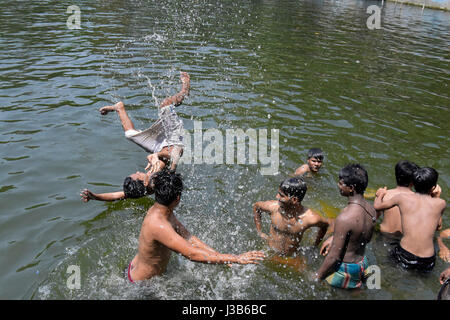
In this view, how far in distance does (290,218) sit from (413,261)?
1.62m

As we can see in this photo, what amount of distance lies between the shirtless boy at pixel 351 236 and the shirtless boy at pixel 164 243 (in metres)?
0.95

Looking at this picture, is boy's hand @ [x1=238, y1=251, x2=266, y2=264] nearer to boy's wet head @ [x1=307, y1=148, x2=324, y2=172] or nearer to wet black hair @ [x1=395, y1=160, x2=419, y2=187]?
wet black hair @ [x1=395, y1=160, x2=419, y2=187]

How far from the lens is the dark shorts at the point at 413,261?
14.4 ft

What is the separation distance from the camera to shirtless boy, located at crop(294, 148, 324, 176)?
6.12 metres

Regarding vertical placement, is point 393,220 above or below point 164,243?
below

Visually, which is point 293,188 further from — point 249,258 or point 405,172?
point 405,172

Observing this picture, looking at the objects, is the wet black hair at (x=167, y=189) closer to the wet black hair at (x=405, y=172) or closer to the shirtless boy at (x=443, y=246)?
the wet black hair at (x=405, y=172)

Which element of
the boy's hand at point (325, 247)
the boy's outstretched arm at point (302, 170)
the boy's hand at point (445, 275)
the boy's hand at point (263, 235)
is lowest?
the boy's hand at point (263, 235)

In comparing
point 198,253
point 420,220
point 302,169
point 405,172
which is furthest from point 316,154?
point 198,253

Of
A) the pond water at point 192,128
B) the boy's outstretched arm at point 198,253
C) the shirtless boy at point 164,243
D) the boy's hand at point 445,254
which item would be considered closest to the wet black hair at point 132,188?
the pond water at point 192,128

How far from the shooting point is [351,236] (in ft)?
12.5
